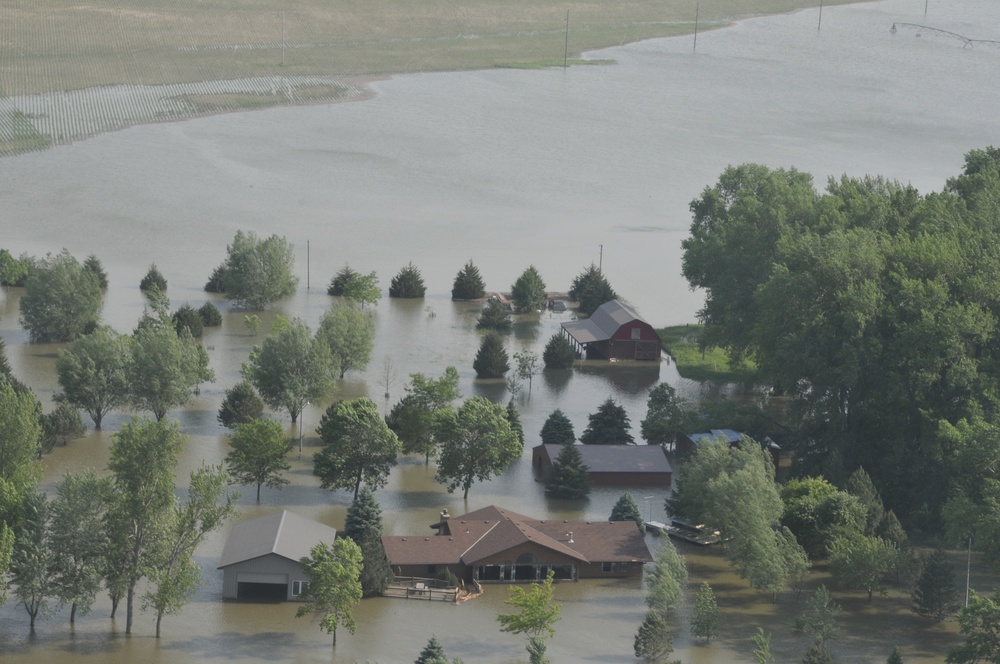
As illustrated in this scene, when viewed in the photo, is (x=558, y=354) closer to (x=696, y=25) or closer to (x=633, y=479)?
(x=633, y=479)

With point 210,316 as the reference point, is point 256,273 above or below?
above

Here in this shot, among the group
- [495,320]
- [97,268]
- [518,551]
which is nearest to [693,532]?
[518,551]

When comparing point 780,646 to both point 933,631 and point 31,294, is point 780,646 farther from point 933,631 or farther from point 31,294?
point 31,294

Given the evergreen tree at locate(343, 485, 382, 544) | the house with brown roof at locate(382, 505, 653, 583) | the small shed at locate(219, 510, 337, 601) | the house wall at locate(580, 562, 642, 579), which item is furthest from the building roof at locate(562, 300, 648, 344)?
the small shed at locate(219, 510, 337, 601)

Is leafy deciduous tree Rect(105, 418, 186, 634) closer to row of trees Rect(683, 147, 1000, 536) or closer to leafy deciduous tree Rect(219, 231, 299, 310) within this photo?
row of trees Rect(683, 147, 1000, 536)

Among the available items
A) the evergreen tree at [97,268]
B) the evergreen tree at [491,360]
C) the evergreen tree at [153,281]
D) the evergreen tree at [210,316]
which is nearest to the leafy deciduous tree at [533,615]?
the evergreen tree at [491,360]

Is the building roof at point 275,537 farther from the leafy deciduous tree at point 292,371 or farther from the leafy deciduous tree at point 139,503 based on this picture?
the leafy deciduous tree at point 292,371
